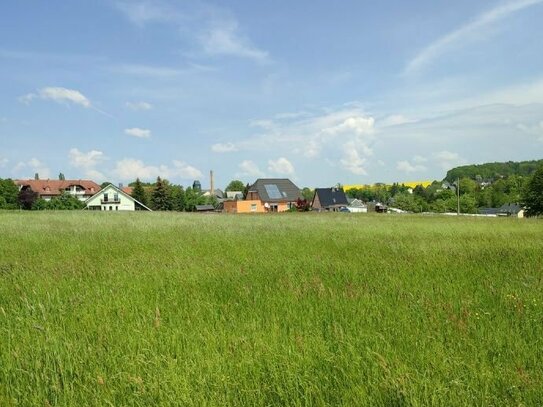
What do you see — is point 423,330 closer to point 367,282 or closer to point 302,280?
point 367,282

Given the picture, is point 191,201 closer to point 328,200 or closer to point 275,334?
point 328,200

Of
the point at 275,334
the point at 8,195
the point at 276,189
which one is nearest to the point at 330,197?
the point at 276,189

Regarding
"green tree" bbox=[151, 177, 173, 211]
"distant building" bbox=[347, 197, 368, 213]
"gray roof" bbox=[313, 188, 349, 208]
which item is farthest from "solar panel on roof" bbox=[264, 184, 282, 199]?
"green tree" bbox=[151, 177, 173, 211]

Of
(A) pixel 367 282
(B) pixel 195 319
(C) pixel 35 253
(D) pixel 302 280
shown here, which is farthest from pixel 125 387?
(C) pixel 35 253

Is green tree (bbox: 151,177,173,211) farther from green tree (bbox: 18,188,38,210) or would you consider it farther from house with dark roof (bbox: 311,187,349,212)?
house with dark roof (bbox: 311,187,349,212)

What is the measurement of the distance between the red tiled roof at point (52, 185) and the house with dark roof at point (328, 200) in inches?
2483

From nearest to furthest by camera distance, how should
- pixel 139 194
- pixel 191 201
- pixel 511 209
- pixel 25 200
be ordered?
pixel 25 200
pixel 139 194
pixel 191 201
pixel 511 209

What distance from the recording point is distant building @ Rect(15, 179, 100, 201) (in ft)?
327

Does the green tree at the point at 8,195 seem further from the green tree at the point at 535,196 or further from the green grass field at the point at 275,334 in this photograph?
the green tree at the point at 535,196

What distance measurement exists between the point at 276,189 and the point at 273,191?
122 centimetres

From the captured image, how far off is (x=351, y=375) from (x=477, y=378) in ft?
2.64

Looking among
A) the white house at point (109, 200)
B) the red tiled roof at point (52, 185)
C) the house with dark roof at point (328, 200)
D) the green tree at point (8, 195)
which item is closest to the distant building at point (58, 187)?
the red tiled roof at point (52, 185)

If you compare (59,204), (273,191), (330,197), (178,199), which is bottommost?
(59,204)

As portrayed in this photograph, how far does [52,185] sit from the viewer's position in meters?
103
